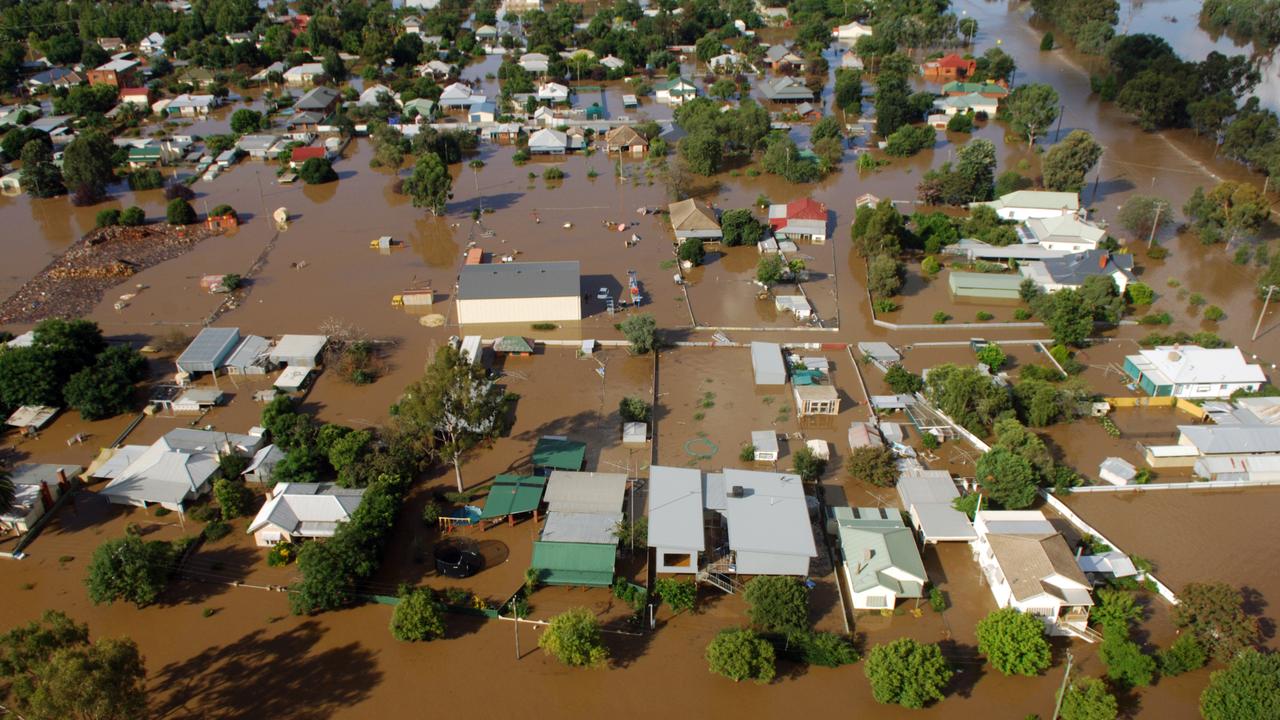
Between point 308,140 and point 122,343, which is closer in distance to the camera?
point 122,343

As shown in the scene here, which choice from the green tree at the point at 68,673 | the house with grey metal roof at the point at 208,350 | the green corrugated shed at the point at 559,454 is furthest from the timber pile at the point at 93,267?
the green tree at the point at 68,673

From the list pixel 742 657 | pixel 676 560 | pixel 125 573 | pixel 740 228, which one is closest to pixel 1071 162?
pixel 740 228

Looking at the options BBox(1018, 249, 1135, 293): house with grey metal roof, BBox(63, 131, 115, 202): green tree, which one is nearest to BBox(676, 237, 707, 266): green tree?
BBox(1018, 249, 1135, 293): house with grey metal roof

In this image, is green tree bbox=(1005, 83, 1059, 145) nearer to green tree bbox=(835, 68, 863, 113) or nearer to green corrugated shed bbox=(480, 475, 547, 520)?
green tree bbox=(835, 68, 863, 113)

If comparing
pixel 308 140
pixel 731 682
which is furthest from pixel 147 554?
pixel 308 140

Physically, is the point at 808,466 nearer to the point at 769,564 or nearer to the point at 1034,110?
the point at 769,564

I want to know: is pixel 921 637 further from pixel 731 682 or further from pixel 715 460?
pixel 715 460
